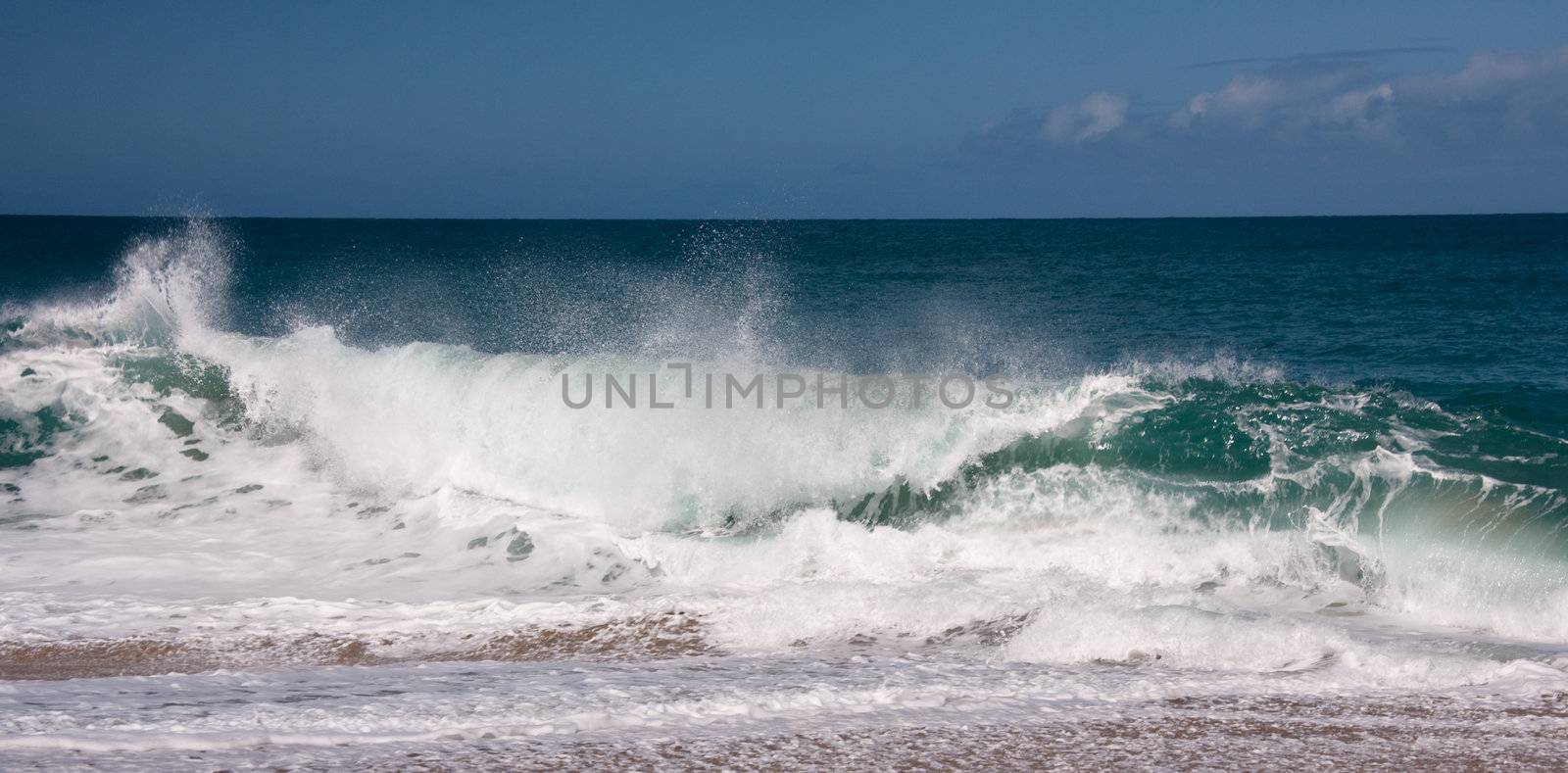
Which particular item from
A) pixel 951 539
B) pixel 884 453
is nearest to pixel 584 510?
pixel 884 453

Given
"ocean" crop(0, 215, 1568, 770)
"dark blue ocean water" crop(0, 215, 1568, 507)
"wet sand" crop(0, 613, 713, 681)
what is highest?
"dark blue ocean water" crop(0, 215, 1568, 507)

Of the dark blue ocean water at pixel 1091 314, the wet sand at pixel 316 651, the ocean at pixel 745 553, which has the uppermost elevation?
the dark blue ocean water at pixel 1091 314

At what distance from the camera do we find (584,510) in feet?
32.9

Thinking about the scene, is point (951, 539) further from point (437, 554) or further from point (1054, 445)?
point (437, 554)

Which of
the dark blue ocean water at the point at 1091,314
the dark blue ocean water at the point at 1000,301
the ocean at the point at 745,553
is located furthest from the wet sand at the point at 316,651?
the dark blue ocean water at the point at 1000,301

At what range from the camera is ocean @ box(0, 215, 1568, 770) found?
4.91 metres

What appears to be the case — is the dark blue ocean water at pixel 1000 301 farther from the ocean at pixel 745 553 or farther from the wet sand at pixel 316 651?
the wet sand at pixel 316 651

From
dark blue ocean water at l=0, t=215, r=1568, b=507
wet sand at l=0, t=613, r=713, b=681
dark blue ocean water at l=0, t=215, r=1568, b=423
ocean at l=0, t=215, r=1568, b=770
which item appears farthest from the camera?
dark blue ocean water at l=0, t=215, r=1568, b=423

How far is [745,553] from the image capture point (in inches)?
342

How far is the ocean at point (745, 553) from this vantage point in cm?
491

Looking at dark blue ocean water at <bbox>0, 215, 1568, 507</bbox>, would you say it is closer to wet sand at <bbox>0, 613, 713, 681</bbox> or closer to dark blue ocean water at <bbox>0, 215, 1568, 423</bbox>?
dark blue ocean water at <bbox>0, 215, 1568, 423</bbox>

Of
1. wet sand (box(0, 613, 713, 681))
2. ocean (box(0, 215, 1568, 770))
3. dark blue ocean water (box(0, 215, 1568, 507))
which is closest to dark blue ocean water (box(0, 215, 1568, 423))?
dark blue ocean water (box(0, 215, 1568, 507))

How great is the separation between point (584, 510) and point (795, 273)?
2757cm

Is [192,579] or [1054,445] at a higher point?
[1054,445]
